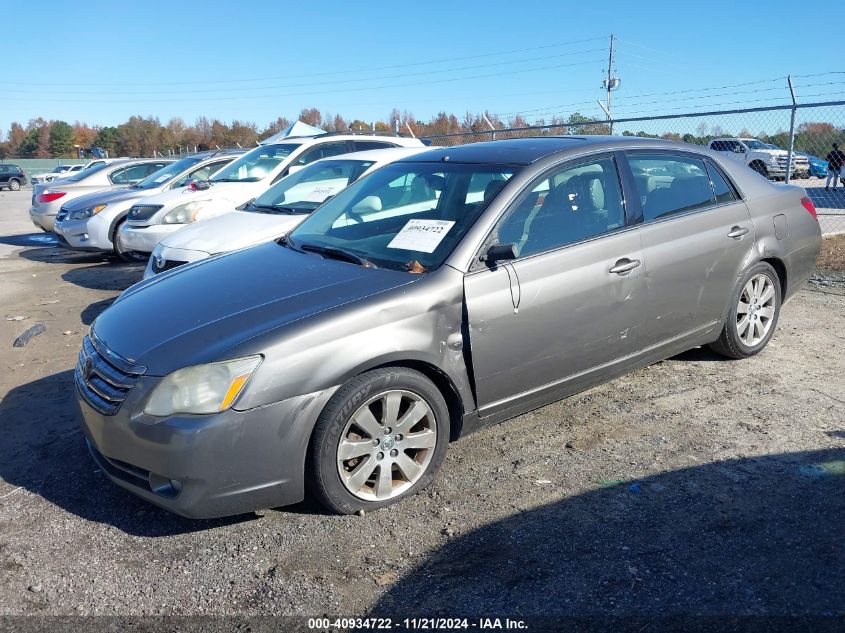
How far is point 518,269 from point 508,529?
4.28 feet

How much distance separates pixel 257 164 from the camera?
31.4 ft

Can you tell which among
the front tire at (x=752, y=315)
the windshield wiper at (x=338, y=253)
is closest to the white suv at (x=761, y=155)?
the front tire at (x=752, y=315)

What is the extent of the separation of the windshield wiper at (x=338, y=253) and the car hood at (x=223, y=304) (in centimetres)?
5

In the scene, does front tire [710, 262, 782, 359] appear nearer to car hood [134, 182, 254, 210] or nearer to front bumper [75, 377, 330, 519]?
front bumper [75, 377, 330, 519]

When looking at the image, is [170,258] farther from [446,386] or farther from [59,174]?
[59,174]

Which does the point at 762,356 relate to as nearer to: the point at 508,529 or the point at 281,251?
the point at 508,529

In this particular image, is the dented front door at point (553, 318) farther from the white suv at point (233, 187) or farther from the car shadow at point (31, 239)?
the car shadow at point (31, 239)

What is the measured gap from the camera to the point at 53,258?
39.1 ft

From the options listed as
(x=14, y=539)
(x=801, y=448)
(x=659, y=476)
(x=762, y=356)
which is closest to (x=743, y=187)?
(x=762, y=356)

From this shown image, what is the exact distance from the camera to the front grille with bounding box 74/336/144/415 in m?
3.09

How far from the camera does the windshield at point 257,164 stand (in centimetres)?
942

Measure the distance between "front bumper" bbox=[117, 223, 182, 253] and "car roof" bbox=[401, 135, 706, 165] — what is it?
5.25 meters

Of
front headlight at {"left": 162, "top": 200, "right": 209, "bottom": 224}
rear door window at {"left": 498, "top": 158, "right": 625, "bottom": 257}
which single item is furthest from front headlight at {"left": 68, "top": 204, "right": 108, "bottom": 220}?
rear door window at {"left": 498, "top": 158, "right": 625, "bottom": 257}

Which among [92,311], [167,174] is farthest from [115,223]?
[92,311]
